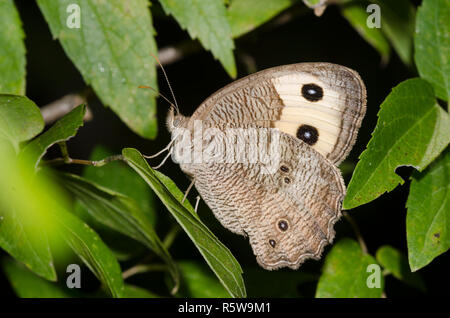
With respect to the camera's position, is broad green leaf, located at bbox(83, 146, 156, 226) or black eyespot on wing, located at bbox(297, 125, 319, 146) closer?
black eyespot on wing, located at bbox(297, 125, 319, 146)

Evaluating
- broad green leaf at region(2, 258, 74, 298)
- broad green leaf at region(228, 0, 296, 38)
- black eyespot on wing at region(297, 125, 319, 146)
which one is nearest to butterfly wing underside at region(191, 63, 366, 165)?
black eyespot on wing at region(297, 125, 319, 146)

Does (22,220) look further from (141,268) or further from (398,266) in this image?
(398,266)

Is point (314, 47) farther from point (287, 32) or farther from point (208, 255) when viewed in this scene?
point (208, 255)

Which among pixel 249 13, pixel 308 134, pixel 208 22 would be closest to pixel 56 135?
pixel 208 22

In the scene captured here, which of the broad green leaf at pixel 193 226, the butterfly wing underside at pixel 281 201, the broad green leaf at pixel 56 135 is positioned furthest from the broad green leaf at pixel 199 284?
the broad green leaf at pixel 56 135

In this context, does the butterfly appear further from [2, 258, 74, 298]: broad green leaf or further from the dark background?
[2, 258, 74, 298]: broad green leaf
